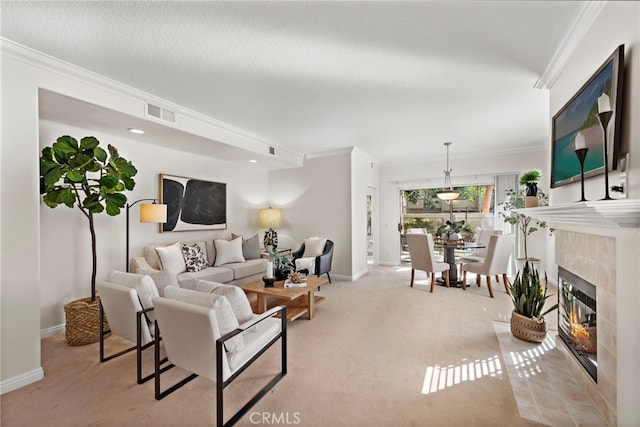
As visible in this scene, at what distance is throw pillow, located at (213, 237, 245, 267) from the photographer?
4621 mm

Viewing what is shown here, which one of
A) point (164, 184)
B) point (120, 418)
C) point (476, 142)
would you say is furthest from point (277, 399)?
point (476, 142)

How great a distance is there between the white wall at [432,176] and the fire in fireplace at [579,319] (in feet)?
11.6

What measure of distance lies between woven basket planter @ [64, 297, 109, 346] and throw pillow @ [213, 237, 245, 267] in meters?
1.91

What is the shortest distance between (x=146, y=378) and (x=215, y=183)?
3587mm

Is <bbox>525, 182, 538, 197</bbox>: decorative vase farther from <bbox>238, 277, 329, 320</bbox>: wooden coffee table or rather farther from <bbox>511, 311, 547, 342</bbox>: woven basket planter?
<bbox>238, 277, 329, 320</bbox>: wooden coffee table

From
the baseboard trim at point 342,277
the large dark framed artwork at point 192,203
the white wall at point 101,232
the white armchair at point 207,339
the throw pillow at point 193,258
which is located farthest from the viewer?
the baseboard trim at point 342,277

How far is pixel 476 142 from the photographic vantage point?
502 centimetres

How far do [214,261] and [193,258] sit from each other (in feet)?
1.93

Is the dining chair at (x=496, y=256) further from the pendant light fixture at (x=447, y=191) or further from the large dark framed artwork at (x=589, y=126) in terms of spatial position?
the large dark framed artwork at (x=589, y=126)

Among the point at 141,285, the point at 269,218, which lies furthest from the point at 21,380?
the point at 269,218

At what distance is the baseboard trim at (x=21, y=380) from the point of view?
6.65ft

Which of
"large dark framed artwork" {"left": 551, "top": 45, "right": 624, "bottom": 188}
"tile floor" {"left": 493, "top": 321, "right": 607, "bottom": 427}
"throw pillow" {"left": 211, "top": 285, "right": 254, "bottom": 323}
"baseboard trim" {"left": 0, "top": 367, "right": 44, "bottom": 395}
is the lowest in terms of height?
"tile floor" {"left": 493, "top": 321, "right": 607, "bottom": 427}

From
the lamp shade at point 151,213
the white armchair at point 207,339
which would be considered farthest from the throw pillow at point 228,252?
the white armchair at point 207,339

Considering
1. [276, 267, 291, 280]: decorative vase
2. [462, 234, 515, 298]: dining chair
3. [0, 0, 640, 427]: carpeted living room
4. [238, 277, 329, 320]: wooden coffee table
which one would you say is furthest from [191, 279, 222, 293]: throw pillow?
[462, 234, 515, 298]: dining chair
